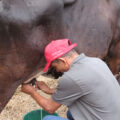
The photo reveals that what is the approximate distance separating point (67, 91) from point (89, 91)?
18 centimetres

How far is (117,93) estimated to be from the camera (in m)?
2.36

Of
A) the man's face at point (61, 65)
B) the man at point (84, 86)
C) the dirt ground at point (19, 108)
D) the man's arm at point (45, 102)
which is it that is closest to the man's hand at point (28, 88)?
the man's arm at point (45, 102)

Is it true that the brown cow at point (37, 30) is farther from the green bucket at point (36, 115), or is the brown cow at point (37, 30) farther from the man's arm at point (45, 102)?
the green bucket at point (36, 115)

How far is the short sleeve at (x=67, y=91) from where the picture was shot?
87.9 inches

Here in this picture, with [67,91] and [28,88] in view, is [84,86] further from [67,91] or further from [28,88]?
[28,88]

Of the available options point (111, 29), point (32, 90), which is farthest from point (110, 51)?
point (32, 90)

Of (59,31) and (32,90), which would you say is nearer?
(32,90)

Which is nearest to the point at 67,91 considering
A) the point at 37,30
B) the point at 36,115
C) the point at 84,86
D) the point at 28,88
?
the point at 84,86

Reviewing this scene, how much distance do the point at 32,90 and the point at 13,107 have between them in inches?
61.6

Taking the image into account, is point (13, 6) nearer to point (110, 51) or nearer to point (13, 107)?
point (110, 51)

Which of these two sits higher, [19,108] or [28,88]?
[28,88]

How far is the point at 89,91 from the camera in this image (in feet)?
7.30

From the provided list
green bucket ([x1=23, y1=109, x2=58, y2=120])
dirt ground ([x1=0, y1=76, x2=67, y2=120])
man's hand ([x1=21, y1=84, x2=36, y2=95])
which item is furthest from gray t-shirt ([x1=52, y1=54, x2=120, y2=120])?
dirt ground ([x1=0, y1=76, x2=67, y2=120])

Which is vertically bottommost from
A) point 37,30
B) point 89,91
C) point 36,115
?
point 36,115
